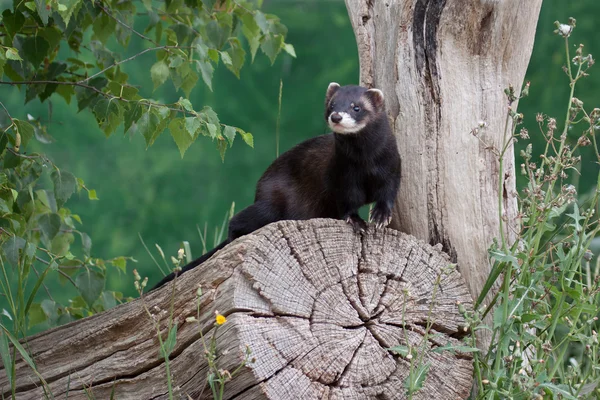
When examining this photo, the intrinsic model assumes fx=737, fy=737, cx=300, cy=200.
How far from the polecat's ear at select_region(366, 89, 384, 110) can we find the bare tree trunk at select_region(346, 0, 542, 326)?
3.8 inches

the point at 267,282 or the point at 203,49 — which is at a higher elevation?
the point at 203,49

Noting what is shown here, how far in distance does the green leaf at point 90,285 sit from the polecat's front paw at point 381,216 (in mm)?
1195

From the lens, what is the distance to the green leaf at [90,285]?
3.07m

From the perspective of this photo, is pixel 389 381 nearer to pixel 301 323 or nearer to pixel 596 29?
pixel 301 323

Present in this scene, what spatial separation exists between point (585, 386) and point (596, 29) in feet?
11.1

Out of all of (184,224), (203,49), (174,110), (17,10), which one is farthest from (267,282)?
(184,224)

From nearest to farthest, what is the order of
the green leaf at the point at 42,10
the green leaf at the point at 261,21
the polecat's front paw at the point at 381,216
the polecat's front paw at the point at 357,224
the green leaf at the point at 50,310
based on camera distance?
1. the green leaf at the point at 42,10
2. the polecat's front paw at the point at 357,224
3. the polecat's front paw at the point at 381,216
4. the green leaf at the point at 261,21
5. the green leaf at the point at 50,310

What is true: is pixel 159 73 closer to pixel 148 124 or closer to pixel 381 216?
pixel 148 124

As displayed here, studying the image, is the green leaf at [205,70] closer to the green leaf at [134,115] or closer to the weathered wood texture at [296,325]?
the green leaf at [134,115]

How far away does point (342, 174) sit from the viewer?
3.00m

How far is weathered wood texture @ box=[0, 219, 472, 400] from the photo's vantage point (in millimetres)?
2203

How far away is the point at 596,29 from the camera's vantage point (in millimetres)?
4957

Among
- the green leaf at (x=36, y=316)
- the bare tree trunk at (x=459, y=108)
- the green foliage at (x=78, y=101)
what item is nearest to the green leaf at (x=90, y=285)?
the green foliage at (x=78, y=101)

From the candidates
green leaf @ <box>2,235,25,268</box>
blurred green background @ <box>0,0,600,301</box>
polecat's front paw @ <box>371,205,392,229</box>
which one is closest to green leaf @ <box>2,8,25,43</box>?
green leaf @ <box>2,235,25,268</box>
